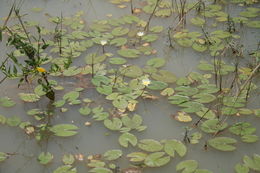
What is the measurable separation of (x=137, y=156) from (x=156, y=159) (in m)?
0.10

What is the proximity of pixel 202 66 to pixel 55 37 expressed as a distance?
106cm

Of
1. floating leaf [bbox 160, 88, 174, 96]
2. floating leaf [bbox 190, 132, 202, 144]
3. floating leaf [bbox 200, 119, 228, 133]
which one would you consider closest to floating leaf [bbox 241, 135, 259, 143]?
floating leaf [bbox 200, 119, 228, 133]

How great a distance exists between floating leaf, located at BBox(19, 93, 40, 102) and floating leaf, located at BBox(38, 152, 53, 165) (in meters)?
0.41

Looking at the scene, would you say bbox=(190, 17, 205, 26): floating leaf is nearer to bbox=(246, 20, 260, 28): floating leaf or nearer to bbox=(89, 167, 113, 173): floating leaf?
bbox=(246, 20, 260, 28): floating leaf

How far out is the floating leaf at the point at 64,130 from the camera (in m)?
2.14

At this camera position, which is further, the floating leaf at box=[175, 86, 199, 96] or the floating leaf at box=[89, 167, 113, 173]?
the floating leaf at box=[175, 86, 199, 96]

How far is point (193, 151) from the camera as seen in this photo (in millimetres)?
2072

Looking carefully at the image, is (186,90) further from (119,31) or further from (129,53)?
(119,31)

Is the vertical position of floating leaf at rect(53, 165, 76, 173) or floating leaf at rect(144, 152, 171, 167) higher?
floating leaf at rect(144, 152, 171, 167)

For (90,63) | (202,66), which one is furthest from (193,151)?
(90,63)

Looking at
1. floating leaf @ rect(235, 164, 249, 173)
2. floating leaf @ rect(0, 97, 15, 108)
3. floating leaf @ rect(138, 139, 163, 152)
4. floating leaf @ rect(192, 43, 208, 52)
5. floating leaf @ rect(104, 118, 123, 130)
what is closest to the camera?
floating leaf @ rect(235, 164, 249, 173)

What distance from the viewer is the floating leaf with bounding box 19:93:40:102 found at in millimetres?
2328

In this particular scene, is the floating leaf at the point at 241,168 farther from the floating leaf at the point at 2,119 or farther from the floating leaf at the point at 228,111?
the floating leaf at the point at 2,119

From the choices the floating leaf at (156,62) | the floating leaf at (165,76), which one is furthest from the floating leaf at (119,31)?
the floating leaf at (165,76)
